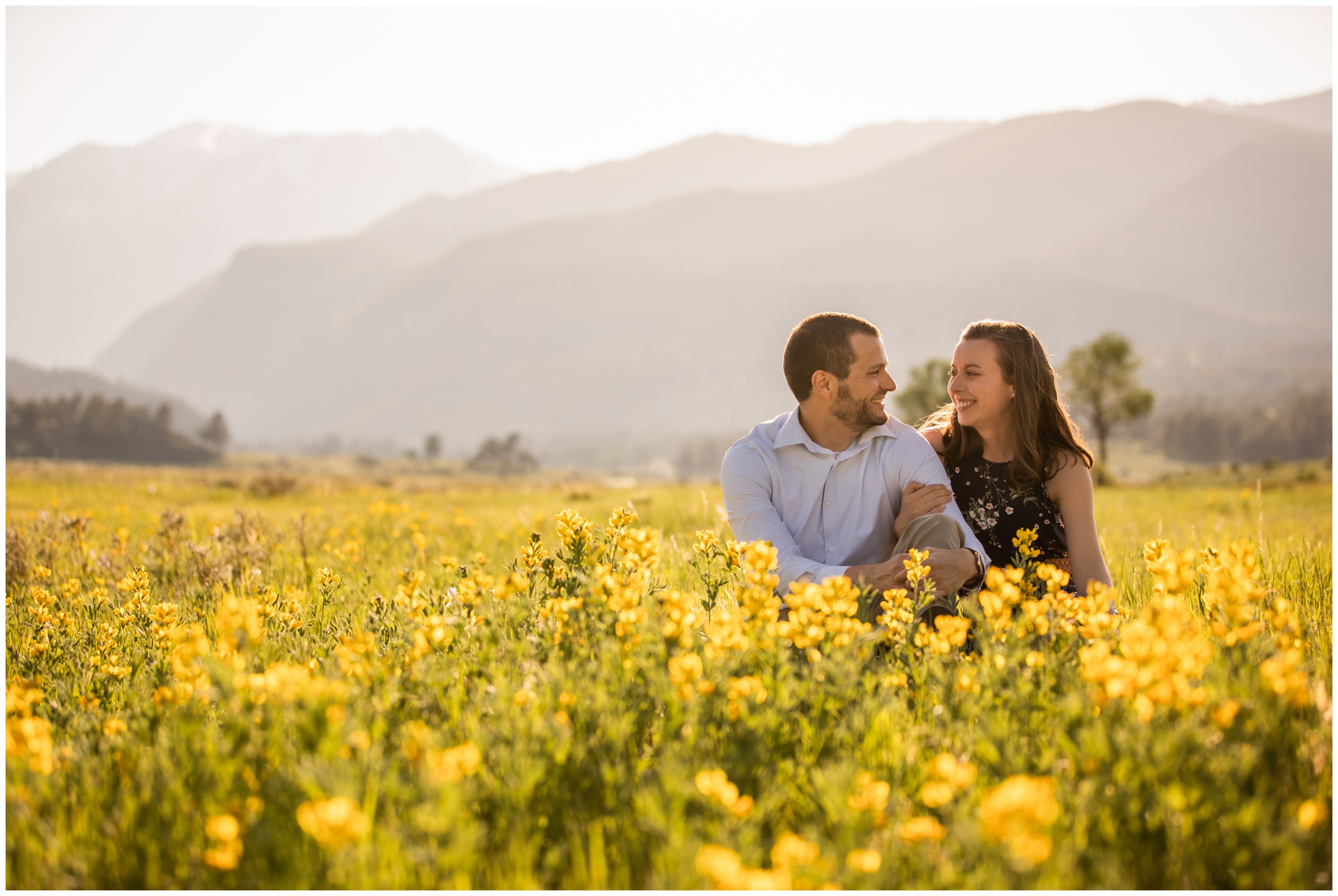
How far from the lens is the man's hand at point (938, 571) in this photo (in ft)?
14.2

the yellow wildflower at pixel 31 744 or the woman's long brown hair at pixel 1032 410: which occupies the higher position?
the woman's long brown hair at pixel 1032 410

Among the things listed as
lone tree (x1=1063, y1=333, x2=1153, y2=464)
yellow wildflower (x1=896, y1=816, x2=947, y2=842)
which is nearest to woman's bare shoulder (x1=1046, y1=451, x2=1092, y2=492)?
yellow wildflower (x1=896, y1=816, x2=947, y2=842)

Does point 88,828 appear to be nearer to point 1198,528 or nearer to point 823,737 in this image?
point 823,737

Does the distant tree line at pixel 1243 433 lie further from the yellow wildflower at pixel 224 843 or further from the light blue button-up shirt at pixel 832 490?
the yellow wildflower at pixel 224 843

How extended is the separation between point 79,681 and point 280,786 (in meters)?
2.22

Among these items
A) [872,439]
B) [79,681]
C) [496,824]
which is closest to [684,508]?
[872,439]

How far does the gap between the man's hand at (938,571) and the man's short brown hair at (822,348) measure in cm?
143

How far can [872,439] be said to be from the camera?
5258 mm

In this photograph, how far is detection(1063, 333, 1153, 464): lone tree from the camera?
43.0 metres

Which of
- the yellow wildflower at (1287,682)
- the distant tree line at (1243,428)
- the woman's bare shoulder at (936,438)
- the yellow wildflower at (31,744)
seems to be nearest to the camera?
the yellow wildflower at (1287,682)

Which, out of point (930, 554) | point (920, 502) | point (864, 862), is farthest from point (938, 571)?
point (864, 862)

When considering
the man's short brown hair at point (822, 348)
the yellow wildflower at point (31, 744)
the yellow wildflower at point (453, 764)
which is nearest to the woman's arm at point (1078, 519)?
the man's short brown hair at point (822, 348)

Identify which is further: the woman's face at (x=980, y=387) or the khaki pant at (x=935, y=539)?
the woman's face at (x=980, y=387)

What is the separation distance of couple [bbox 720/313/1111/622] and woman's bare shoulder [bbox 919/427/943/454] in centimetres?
46
